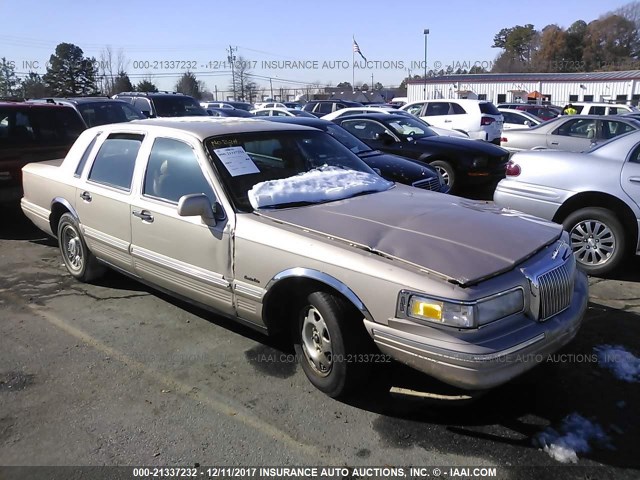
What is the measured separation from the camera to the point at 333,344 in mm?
3053

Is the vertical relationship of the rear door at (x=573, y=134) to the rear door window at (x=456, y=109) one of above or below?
below

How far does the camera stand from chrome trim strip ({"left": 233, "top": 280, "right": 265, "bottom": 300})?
3404 mm

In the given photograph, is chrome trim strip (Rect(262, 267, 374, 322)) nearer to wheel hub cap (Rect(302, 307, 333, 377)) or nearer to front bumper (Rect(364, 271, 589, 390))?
front bumper (Rect(364, 271, 589, 390))

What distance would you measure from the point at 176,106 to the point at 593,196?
1173 centimetres

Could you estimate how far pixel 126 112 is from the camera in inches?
456

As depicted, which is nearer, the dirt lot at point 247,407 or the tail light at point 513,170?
the dirt lot at point 247,407

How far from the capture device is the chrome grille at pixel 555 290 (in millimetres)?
2920

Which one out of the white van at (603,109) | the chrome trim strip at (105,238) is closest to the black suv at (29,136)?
the chrome trim strip at (105,238)

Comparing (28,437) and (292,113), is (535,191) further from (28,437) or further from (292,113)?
(292,113)

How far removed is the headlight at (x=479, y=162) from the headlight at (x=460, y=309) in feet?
21.3

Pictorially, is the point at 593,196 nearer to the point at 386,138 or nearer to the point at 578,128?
the point at 386,138

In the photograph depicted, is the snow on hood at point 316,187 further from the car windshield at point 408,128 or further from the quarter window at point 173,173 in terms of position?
the car windshield at point 408,128

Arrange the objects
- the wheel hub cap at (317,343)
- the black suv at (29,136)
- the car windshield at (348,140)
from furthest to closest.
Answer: the car windshield at (348,140) → the black suv at (29,136) → the wheel hub cap at (317,343)

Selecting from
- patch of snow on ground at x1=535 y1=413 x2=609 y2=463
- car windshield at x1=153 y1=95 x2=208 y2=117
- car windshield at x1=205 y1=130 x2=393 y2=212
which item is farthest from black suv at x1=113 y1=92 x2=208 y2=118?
patch of snow on ground at x1=535 y1=413 x2=609 y2=463
